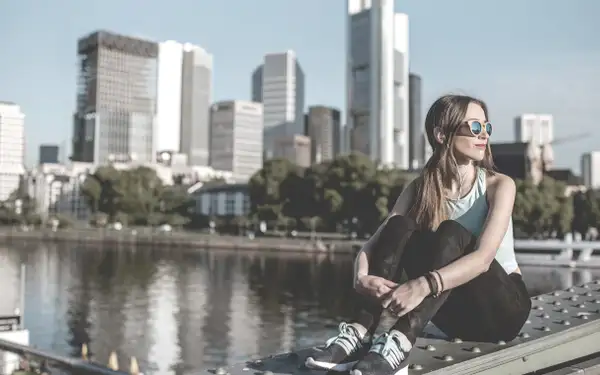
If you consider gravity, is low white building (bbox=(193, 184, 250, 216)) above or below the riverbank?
above

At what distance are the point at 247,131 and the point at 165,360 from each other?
172m

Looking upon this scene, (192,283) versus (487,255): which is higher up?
(487,255)

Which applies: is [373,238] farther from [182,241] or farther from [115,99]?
[115,99]

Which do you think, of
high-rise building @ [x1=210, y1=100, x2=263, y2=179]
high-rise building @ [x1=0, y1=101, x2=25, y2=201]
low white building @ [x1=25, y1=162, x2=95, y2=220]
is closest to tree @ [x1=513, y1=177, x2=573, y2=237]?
high-rise building @ [x1=0, y1=101, x2=25, y2=201]

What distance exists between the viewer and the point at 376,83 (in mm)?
165750

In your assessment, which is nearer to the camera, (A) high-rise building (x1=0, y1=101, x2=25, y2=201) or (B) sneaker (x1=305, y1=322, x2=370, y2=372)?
(B) sneaker (x1=305, y1=322, x2=370, y2=372)

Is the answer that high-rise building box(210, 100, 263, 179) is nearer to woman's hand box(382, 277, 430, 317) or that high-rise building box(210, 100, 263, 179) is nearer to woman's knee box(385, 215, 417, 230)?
woman's knee box(385, 215, 417, 230)

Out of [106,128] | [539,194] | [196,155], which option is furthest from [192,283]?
[196,155]

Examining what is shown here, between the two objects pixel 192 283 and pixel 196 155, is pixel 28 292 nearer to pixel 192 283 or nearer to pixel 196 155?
pixel 192 283

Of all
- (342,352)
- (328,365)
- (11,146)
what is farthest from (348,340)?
(11,146)

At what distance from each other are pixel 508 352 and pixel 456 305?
0.31 metres

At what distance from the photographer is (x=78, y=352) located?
14.7m

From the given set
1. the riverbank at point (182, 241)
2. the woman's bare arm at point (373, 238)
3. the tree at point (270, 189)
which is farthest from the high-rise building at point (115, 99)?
the woman's bare arm at point (373, 238)

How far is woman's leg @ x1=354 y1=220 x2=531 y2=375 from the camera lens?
293 centimetres
